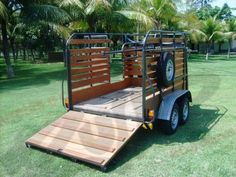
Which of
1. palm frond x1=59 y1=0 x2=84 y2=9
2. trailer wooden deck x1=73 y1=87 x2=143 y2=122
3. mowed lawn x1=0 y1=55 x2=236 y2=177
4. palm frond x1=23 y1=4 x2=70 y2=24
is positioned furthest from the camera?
palm frond x1=59 y1=0 x2=84 y2=9

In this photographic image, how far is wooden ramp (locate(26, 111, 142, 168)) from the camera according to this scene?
13.5 ft

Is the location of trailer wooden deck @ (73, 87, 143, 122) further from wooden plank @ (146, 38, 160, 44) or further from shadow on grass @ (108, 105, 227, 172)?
wooden plank @ (146, 38, 160, 44)

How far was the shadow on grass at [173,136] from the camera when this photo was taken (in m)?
4.42

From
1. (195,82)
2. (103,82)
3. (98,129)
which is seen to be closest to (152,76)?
(98,129)

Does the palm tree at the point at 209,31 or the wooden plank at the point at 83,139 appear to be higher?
the palm tree at the point at 209,31

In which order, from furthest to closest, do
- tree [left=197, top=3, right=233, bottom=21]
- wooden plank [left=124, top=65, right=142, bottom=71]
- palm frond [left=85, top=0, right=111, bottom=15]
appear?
tree [left=197, top=3, right=233, bottom=21]
palm frond [left=85, top=0, right=111, bottom=15]
wooden plank [left=124, top=65, right=142, bottom=71]

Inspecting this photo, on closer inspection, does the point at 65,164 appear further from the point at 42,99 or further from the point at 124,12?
the point at 124,12

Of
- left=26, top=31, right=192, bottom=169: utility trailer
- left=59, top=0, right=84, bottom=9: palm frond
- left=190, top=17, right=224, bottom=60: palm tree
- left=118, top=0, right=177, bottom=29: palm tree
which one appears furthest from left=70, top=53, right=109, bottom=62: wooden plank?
left=190, top=17, right=224, bottom=60: palm tree

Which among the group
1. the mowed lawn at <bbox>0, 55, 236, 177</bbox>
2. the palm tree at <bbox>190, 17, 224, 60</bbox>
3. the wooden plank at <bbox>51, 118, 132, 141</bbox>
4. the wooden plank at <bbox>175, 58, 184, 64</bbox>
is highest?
the palm tree at <bbox>190, 17, 224, 60</bbox>

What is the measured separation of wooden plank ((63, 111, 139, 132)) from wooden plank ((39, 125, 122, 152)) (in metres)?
0.33

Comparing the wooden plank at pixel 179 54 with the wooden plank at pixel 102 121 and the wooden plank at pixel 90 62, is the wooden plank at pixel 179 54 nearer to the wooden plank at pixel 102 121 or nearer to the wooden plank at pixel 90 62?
the wooden plank at pixel 90 62

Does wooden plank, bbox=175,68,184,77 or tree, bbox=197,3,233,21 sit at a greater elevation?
tree, bbox=197,3,233,21

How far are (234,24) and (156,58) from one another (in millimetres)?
27704

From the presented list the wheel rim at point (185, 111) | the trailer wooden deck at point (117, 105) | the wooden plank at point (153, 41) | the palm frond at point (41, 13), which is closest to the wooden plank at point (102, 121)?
the trailer wooden deck at point (117, 105)
